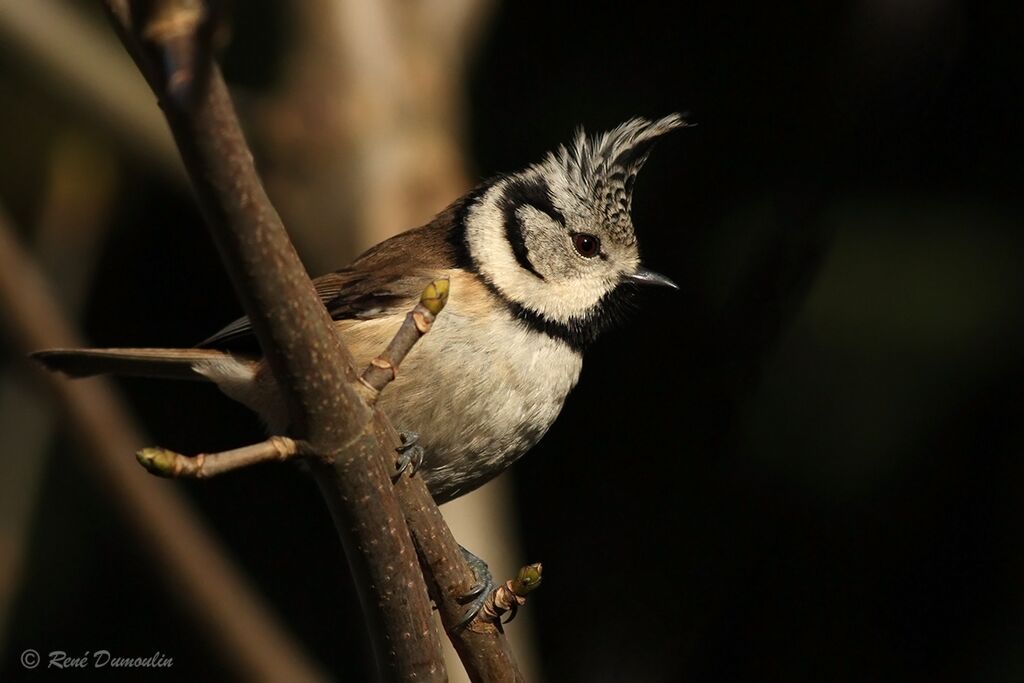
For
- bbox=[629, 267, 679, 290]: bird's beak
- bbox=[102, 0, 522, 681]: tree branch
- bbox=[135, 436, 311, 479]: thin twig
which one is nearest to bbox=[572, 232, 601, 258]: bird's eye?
bbox=[629, 267, 679, 290]: bird's beak

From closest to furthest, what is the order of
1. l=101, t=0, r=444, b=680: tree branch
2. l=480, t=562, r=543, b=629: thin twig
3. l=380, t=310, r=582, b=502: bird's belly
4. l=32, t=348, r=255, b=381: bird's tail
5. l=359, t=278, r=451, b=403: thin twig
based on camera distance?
1. l=101, t=0, r=444, b=680: tree branch
2. l=359, t=278, r=451, b=403: thin twig
3. l=480, t=562, r=543, b=629: thin twig
4. l=32, t=348, r=255, b=381: bird's tail
5. l=380, t=310, r=582, b=502: bird's belly

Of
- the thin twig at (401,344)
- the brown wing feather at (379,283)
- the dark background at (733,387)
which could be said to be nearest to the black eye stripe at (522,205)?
the brown wing feather at (379,283)

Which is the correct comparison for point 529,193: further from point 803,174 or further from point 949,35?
point 949,35

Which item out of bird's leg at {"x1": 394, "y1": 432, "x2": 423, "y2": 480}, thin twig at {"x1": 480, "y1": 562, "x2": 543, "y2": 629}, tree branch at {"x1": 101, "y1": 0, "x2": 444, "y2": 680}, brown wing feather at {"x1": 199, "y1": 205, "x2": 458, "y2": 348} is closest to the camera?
tree branch at {"x1": 101, "y1": 0, "x2": 444, "y2": 680}

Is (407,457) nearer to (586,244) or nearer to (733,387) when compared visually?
(733,387)

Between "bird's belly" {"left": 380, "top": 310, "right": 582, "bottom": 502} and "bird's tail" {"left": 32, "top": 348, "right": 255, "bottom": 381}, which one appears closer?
"bird's tail" {"left": 32, "top": 348, "right": 255, "bottom": 381}

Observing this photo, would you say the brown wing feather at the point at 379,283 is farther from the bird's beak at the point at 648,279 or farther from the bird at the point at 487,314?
the bird's beak at the point at 648,279

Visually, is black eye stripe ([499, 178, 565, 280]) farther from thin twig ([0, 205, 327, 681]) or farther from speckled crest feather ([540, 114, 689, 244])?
thin twig ([0, 205, 327, 681])
